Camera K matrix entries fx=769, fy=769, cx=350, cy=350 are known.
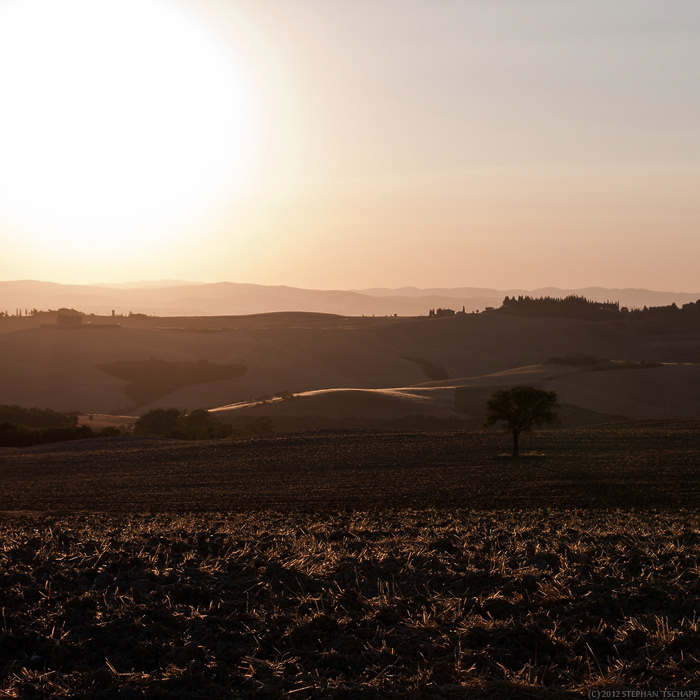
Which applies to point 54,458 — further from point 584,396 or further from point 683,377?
point 683,377

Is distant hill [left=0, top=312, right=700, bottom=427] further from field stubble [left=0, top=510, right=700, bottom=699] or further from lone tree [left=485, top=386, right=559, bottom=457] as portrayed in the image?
field stubble [left=0, top=510, right=700, bottom=699]

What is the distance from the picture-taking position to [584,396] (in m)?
63.8

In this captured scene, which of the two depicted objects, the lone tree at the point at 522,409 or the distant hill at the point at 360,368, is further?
the distant hill at the point at 360,368

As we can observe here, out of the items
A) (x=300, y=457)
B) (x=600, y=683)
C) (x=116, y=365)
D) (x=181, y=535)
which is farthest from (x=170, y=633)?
(x=116, y=365)

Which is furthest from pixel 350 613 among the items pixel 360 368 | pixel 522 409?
pixel 360 368

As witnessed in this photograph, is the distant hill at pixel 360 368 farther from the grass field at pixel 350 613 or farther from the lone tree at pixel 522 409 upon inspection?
the grass field at pixel 350 613

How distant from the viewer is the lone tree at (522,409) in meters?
33.4

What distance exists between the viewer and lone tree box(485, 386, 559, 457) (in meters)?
33.4

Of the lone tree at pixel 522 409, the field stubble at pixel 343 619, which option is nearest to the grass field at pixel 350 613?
the field stubble at pixel 343 619

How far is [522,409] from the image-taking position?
3381 cm

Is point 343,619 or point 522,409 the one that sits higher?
point 522,409

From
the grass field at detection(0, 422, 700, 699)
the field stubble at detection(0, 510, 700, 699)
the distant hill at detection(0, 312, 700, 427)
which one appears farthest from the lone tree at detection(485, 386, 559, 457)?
the field stubble at detection(0, 510, 700, 699)

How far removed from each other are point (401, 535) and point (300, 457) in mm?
24211

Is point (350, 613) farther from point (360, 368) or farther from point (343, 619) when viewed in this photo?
point (360, 368)
